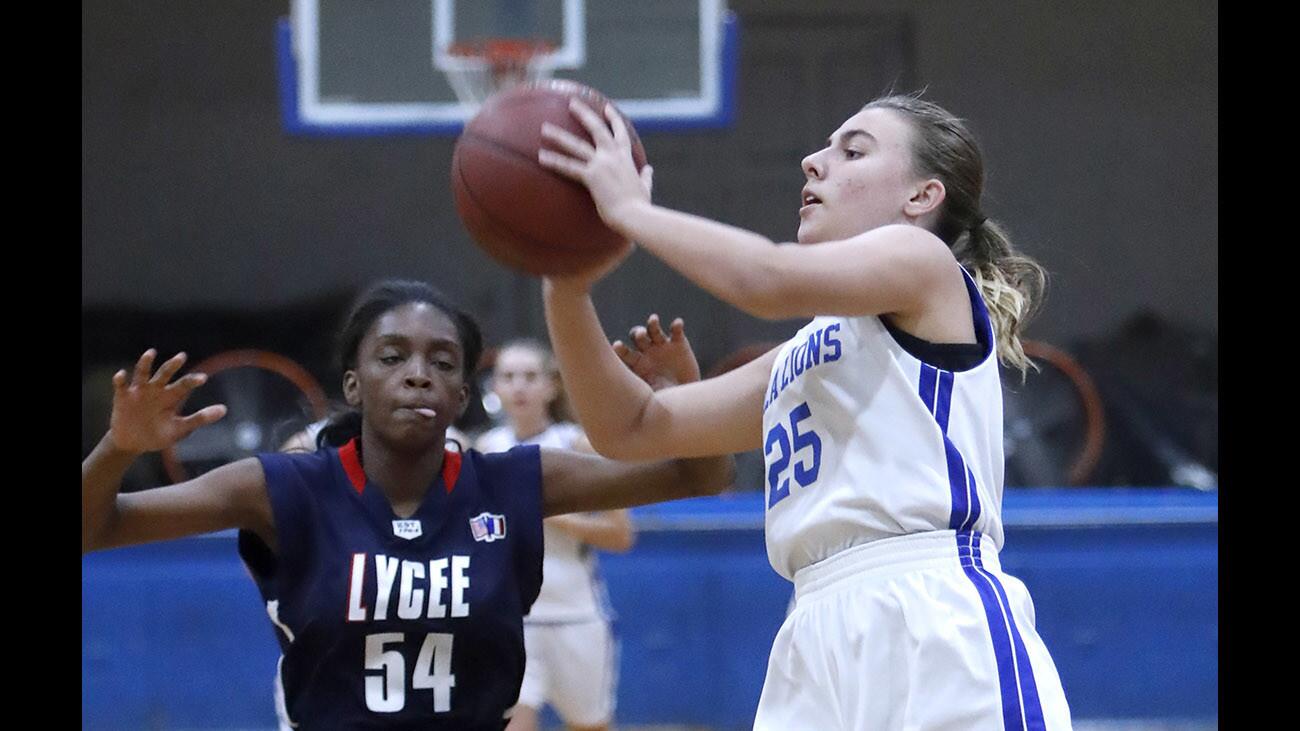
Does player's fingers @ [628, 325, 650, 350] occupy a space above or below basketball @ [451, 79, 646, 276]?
below

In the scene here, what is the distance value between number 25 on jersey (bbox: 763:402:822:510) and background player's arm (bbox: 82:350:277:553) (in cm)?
103

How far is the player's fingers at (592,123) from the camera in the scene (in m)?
2.82

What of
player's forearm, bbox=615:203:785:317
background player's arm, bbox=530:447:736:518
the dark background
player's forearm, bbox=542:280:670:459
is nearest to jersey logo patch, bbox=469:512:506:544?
background player's arm, bbox=530:447:736:518

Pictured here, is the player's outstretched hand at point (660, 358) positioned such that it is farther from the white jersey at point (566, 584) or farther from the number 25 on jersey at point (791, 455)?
the white jersey at point (566, 584)

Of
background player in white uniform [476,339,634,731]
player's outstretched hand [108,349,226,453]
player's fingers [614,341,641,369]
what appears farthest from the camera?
background player in white uniform [476,339,634,731]

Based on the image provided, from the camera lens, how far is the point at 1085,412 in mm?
10273

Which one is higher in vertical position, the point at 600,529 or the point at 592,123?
the point at 592,123

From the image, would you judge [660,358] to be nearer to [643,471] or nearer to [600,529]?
[643,471]

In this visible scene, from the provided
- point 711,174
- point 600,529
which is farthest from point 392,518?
point 711,174

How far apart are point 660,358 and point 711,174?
7.63 metres

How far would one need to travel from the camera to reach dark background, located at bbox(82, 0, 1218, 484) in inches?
435

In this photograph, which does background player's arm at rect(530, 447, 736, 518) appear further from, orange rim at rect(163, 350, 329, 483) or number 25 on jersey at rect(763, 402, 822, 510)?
orange rim at rect(163, 350, 329, 483)

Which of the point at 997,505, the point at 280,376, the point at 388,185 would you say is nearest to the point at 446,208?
the point at 388,185
